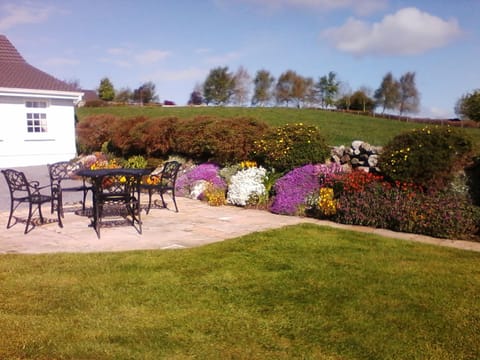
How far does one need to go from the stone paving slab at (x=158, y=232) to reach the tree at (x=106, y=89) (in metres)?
44.8

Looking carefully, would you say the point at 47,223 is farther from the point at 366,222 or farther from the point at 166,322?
the point at 366,222

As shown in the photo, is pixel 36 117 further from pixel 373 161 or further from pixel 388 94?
pixel 388 94

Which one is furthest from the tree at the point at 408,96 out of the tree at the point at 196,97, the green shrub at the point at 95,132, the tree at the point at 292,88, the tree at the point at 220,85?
the green shrub at the point at 95,132

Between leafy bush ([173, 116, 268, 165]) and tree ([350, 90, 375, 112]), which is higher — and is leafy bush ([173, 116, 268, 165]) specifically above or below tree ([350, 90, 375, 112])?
→ below

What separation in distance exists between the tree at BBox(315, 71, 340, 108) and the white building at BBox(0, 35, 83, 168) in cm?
3444

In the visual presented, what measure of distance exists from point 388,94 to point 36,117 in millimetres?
41031

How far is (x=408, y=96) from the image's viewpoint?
48.8 m

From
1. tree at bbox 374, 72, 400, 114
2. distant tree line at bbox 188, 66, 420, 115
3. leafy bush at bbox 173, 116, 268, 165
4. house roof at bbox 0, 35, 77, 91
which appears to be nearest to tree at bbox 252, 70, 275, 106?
distant tree line at bbox 188, 66, 420, 115

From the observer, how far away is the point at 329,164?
29.7 ft

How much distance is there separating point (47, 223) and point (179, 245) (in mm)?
2831

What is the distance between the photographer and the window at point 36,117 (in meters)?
16.6

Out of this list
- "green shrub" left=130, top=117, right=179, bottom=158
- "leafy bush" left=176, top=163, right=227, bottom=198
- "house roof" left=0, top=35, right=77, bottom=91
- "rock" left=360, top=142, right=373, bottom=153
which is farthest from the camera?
"house roof" left=0, top=35, right=77, bottom=91

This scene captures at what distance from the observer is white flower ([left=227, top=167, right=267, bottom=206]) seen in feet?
29.8

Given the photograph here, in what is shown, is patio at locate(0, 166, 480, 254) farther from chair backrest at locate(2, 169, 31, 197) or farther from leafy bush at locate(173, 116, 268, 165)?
leafy bush at locate(173, 116, 268, 165)
